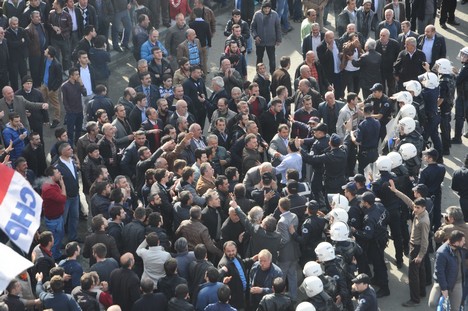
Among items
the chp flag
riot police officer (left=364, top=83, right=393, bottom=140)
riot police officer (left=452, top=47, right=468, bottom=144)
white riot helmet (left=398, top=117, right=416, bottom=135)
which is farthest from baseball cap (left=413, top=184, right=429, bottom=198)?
the chp flag

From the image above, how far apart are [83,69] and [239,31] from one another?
140 inches

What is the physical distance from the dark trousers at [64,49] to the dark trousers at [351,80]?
18.1 feet

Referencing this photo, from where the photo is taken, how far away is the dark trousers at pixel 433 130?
66.6 feet

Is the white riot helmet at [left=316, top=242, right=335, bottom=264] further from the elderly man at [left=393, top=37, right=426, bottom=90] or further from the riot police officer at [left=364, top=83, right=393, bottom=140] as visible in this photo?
the elderly man at [left=393, top=37, right=426, bottom=90]

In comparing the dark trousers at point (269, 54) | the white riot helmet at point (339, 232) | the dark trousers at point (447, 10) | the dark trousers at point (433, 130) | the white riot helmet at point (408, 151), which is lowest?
the dark trousers at point (447, 10)

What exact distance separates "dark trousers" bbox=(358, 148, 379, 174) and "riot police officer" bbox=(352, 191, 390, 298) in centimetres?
282

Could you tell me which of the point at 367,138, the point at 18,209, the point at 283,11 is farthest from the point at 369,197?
the point at 283,11

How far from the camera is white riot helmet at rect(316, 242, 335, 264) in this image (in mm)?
15227

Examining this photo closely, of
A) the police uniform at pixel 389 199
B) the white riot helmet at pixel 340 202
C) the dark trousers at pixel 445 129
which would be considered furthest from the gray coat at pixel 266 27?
the white riot helmet at pixel 340 202

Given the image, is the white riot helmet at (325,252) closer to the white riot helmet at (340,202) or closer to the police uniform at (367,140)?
the white riot helmet at (340,202)

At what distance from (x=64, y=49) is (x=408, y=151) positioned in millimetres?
7980

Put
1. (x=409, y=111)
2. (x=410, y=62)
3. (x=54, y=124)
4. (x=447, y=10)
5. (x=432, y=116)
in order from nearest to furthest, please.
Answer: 1. (x=409, y=111)
2. (x=432, y=116)
3. (x=54, y=124)
4. (x=410, y=62)
5. (x=447, y=10)

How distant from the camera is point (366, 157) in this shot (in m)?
19.4

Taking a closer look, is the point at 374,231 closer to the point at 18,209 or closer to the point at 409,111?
the point at 409,111
